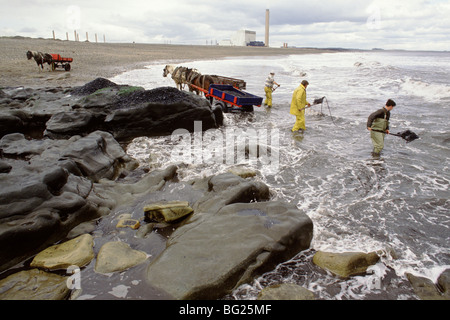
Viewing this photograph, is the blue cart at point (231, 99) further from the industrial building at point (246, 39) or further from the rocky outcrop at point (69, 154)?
the industrial building at point (246, 39)

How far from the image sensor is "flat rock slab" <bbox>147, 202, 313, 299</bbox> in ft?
10.1

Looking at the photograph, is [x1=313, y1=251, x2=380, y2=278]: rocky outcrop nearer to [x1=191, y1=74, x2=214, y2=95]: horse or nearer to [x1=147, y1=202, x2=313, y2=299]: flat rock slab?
[x1=147, y1=202, x2=313, y2=299]: flat rock slab

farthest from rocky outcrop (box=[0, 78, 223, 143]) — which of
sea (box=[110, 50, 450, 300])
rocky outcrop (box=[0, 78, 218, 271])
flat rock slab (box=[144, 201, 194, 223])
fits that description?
flat rock slab (box=[144, 201, 194, 223])

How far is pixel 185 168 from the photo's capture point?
22.1 feet

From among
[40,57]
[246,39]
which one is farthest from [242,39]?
[40,57]

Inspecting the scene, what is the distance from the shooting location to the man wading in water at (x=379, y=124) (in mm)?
7298

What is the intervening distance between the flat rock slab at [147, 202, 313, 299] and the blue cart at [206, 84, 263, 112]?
7744 millimetres

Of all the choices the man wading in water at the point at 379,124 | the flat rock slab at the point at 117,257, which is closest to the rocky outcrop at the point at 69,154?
the flat rock slab at the point at 117,257

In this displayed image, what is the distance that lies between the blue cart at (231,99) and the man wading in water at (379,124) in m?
5.17

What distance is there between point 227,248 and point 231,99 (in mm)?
8978
